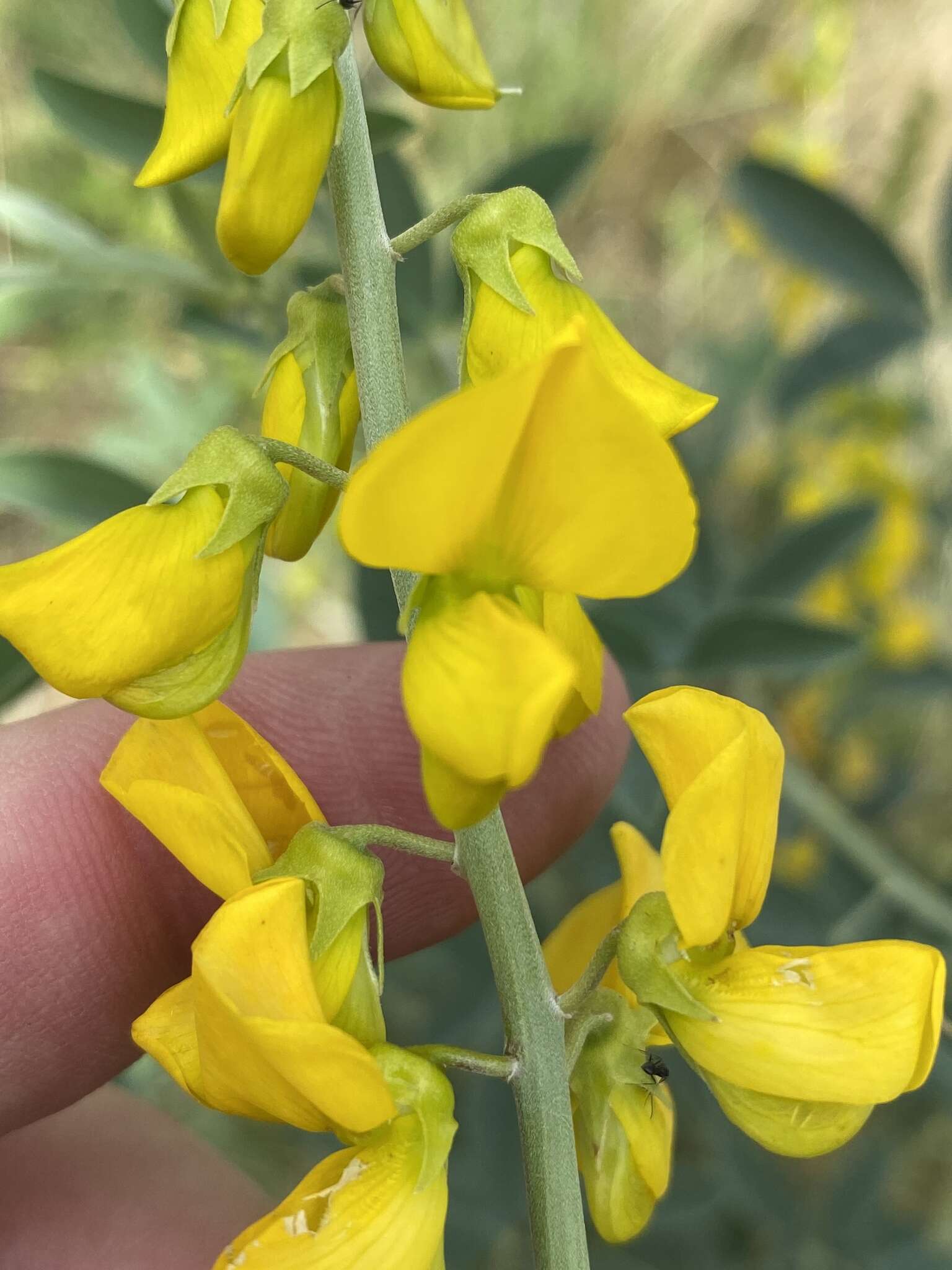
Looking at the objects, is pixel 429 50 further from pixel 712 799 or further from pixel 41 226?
pixel 41 226

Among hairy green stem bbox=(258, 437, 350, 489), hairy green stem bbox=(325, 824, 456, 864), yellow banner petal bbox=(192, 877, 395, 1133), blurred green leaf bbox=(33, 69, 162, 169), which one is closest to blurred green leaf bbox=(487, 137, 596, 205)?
blurred green leaf bbox=(33, 69, 162, 169)

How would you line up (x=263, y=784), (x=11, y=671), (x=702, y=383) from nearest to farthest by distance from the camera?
1. (x=263, y=784)
2. (x=11, y=671)
3. (x=702, y=383)

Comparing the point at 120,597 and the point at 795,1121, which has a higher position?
the point at 120,597

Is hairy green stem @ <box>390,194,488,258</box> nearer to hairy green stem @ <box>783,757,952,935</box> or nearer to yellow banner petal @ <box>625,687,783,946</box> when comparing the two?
yellow banner petal @ <box>625,687,783,946</box>

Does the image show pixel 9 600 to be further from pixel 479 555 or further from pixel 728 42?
pixel 728 42

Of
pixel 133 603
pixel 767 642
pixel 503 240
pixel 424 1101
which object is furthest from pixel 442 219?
pixel 767 642

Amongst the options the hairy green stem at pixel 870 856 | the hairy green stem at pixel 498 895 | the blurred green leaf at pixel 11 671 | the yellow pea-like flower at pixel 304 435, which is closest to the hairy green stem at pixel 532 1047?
the hairy green stem at pixel 498 895

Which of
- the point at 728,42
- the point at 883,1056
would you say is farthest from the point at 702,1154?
the point at 728,42
